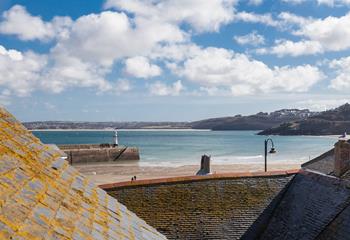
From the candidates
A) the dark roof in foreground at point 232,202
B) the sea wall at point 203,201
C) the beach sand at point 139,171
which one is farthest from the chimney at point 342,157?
the beach sand at point 139,171

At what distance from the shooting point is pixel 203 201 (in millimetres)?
13352

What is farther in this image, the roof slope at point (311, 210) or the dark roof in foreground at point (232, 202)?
the dark roof in foreground at point (232, 202)

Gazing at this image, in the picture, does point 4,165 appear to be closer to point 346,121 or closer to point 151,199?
point 151,199

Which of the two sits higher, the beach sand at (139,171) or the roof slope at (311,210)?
the roof slope at (311,210)

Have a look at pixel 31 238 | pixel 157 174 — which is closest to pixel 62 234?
pixel 31 238

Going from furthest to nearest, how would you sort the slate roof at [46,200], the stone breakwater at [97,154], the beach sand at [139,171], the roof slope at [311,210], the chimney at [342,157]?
the stone breakwater at [97,154] → the beach sand at [139,171] → the chimney at [342,157] → the roof slope at [311,210] → the slate roof at [46,200]

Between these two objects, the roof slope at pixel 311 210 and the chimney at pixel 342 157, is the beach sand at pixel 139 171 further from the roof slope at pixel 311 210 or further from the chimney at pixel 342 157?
the roof slope at pixel 311 210

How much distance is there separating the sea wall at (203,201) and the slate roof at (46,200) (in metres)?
7.96

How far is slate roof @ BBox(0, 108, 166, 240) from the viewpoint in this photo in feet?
9.71

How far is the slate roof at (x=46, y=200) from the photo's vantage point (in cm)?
296

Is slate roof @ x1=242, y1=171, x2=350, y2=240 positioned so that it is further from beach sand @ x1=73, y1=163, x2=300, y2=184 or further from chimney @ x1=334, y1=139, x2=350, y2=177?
beach sand @ x1=73, y1=163, x2=300, y2=184

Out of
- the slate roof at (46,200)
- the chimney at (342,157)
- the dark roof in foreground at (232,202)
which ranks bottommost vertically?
the dark roof in foreground at (232,202)

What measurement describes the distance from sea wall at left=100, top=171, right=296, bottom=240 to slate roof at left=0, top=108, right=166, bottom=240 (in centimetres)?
796

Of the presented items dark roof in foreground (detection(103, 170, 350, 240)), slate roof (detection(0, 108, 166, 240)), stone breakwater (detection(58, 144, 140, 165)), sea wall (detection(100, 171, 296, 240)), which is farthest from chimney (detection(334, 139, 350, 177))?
stone breakwater (detection(58, 144, 140, 165))
